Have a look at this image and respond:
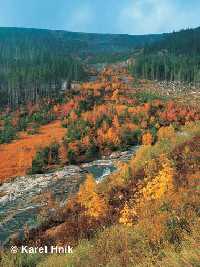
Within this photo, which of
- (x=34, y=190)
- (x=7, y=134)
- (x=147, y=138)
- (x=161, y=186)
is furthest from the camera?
(x=7, y=134)

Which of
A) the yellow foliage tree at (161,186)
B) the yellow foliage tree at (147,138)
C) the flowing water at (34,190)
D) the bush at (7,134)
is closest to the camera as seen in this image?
the yellow foliage tree at (161,186)

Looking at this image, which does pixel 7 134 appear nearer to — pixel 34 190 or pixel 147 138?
pixel 147 138

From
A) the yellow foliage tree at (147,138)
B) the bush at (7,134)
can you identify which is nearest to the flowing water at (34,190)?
the yellow foliage tree at (147,138)

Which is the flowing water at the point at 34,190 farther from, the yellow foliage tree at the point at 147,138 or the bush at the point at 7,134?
the bush at the point at 7,134

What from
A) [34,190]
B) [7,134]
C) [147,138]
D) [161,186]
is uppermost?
[161,186]

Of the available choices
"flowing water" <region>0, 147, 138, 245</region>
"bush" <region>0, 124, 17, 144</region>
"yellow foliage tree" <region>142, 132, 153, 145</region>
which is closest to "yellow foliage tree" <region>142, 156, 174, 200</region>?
"flowing water" <region>0, 147, 138, 245</region>

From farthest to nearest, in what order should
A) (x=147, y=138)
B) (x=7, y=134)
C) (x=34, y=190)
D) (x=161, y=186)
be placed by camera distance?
(x=7, y=134) → (x=147, y=138) → (x=34, y=190) → (x=161, y=186)

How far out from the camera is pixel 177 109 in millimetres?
104812

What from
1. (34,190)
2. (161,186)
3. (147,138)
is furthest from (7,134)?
(161,186)

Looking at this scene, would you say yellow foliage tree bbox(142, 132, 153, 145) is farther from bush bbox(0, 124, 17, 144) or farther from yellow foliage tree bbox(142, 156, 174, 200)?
yellow foliage tree bbox(142, 156, 174, 200)

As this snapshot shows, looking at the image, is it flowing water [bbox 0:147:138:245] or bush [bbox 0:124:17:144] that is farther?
bush [bbox 0:124:17:144]

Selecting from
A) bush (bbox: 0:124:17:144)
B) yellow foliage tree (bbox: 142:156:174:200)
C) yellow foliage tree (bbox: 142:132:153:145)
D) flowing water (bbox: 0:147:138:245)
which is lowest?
flowing water (bbox: 0:147:138:245)

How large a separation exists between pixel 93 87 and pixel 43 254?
426ft

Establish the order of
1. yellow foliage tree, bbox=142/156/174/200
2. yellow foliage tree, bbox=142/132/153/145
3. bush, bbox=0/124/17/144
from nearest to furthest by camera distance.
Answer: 1. yellow foliage tree, bbox=142/156/174/200
2. yellow foliage tree, bbox=142/132/153/145
3. bush, bbox=0/124/17/144
